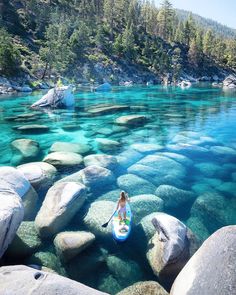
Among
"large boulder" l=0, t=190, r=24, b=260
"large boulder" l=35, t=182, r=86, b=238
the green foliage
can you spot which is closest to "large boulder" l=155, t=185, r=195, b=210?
"large boulder" l=35, t=182, r=86, b=238

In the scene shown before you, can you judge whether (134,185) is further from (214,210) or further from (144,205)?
(214,210)

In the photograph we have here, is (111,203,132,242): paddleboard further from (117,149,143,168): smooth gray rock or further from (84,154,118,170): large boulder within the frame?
(117,149,143,168): smooth gray rock

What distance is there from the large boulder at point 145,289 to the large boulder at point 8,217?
147 inches

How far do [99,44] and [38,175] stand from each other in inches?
4011

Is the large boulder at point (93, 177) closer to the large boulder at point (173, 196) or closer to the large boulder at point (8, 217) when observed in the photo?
the large boulder at point (173, 196)

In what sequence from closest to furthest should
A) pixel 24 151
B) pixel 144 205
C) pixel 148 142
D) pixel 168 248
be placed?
pixel 168 248, pixel 144 205, pixel 24 151, pixel 148 142

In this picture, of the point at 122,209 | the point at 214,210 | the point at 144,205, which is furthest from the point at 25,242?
the point at 214,210

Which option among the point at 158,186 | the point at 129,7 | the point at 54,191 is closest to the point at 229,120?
the point at 158,186

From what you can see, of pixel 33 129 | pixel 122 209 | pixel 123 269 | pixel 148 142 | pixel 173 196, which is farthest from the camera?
pixel 33 129

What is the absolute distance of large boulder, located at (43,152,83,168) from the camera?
58.8 feet

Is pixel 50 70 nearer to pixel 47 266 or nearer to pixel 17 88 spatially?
pixel 17 88

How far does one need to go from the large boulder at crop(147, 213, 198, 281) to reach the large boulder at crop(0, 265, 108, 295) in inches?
116

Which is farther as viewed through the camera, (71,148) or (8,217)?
(71,148)

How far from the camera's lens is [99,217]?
1216 centimetres
